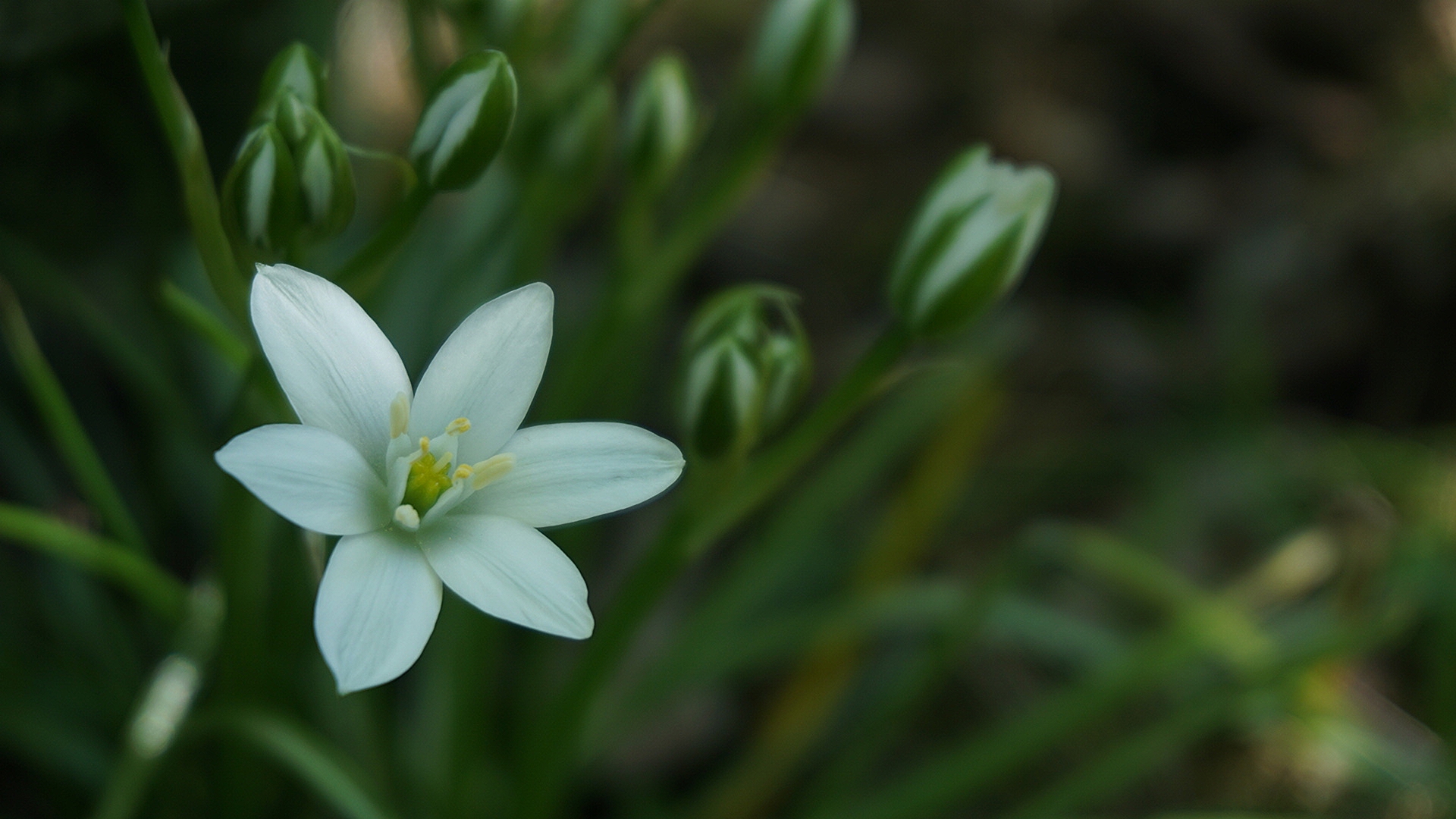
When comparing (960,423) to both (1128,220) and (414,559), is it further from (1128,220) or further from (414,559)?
(414,559)

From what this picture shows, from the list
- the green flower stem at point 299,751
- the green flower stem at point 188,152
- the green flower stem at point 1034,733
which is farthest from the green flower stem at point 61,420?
the green flower stem at point 1034,733

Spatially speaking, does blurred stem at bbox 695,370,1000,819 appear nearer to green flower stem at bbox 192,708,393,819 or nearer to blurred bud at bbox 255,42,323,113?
green flower stem at bbox 192,708,393,819

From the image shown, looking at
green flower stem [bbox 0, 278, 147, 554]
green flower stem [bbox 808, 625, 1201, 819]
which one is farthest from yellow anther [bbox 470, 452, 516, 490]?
green flower stem [bbox 808, 625, 1201, 819]

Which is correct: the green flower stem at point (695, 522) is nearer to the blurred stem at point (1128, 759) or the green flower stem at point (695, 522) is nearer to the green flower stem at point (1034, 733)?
the green flower stem at point (1034, 733)

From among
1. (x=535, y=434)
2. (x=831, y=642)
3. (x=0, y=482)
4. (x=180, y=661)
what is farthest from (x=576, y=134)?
Answer: (x=0, y=482)

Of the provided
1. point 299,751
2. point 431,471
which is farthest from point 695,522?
point 299,751

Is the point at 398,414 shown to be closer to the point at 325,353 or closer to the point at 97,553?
the point at 325,353
